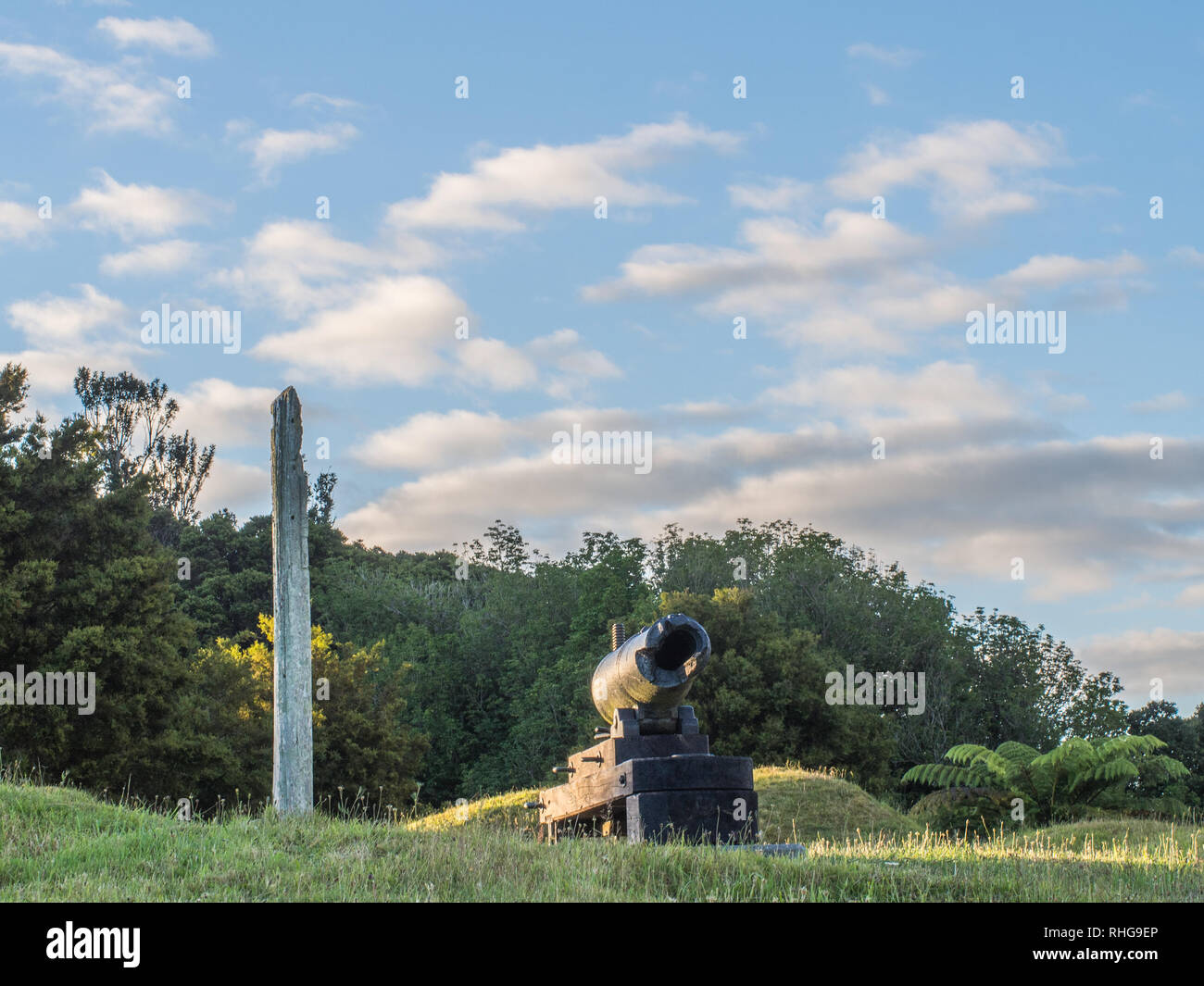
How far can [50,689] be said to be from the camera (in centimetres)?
2089

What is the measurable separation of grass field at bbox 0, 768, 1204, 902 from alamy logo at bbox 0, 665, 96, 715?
36.2 feet

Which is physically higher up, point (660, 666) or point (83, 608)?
point (83, 608)

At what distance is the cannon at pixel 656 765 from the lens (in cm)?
1123

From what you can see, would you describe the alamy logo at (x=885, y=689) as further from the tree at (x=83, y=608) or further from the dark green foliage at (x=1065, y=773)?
the tree at (x=83, y=608)

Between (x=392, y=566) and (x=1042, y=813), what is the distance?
39730 mm

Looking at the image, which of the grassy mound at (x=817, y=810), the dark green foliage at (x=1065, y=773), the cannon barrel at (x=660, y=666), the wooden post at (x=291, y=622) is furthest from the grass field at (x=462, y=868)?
the dark green foliage at (x=1065, y=773)

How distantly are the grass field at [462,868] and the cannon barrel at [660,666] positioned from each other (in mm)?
2344

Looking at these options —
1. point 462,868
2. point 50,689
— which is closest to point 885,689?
point 50,689

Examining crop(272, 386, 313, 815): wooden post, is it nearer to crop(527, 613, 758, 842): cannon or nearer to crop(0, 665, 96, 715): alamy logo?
crop(527, 613, 758, 842): cannon
